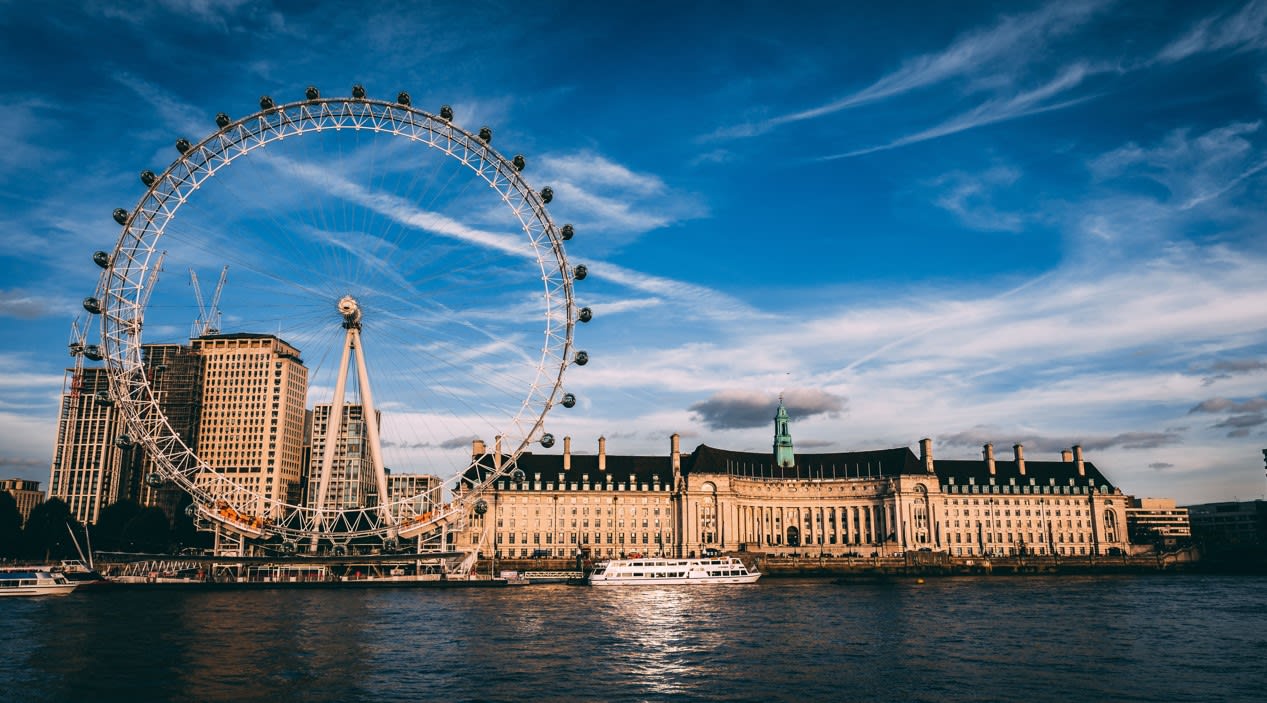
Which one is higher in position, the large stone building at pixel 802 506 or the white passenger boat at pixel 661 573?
the large stone building at pixel 802 506

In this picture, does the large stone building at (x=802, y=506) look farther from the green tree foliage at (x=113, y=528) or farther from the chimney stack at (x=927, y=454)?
the green tree foliage at (x=113, y=528)

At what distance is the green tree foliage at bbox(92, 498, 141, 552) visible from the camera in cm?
15225

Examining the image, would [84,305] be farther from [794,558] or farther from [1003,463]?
[1003,463]

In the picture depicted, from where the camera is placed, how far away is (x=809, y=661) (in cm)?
5191

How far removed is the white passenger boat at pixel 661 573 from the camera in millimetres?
125562

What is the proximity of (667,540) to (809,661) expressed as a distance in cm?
12944

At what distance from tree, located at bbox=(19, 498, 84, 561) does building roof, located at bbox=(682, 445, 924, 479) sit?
108 meters

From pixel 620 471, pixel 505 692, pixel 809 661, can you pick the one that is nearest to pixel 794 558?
pixel 620 471

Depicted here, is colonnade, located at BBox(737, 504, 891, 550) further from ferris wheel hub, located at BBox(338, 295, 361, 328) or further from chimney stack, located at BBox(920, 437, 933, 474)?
ferris wheel hub, located at BBox(338, 295, 361, 328)

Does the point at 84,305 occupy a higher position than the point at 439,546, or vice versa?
the point at 84,305

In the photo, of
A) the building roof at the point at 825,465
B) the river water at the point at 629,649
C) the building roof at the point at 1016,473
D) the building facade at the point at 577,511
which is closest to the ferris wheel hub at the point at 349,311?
the river water at the point at 629,649

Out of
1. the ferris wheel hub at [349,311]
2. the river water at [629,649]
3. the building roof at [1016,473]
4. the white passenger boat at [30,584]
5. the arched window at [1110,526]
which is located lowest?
the river water at [629,649]

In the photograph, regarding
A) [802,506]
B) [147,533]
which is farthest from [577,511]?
[147,533]

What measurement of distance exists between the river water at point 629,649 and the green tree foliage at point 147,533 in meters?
60.6
